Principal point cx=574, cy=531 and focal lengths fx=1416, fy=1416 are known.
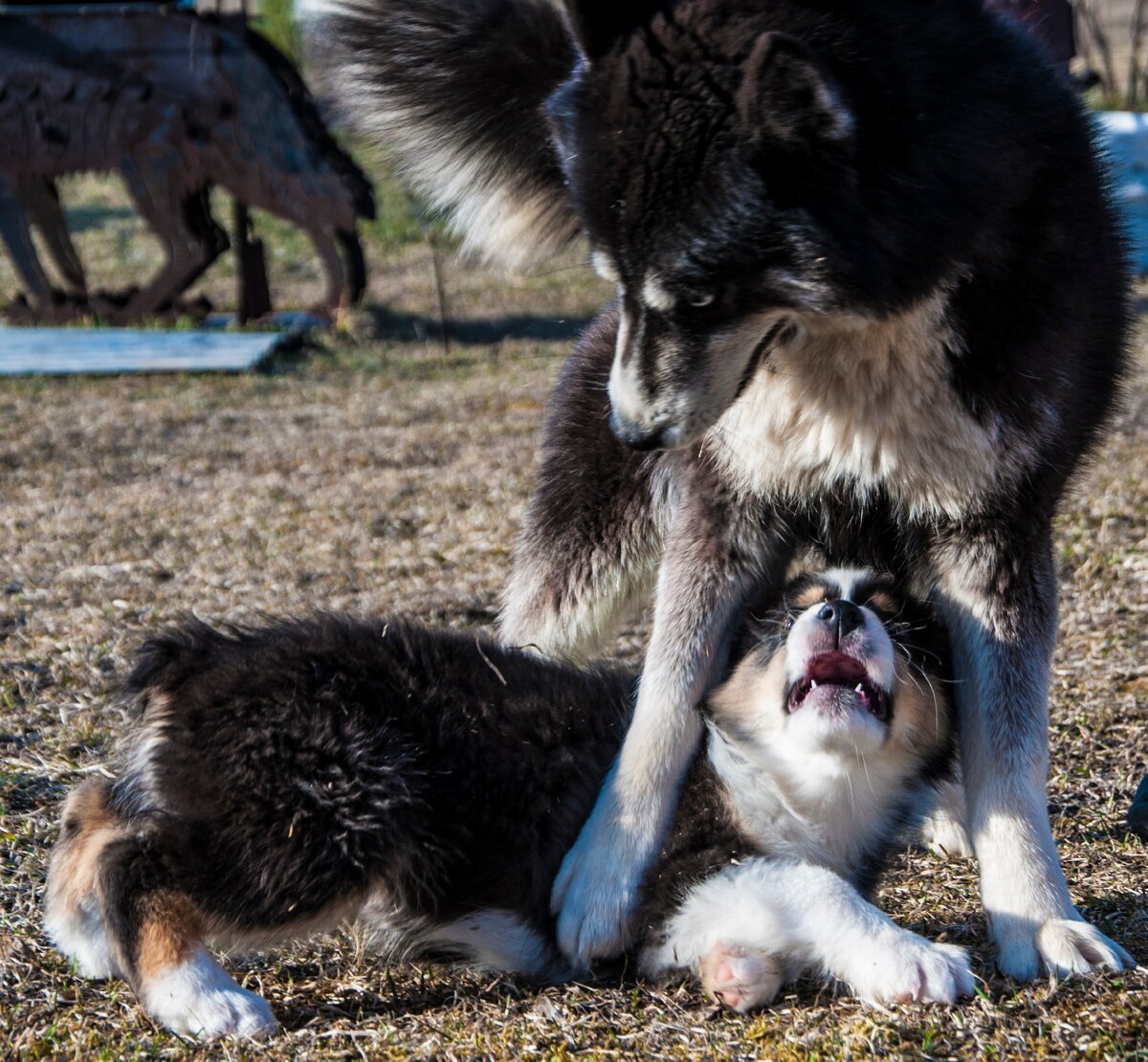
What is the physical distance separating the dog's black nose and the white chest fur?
10.5 inches

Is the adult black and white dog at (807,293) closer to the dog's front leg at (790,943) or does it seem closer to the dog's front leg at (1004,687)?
the dog's front leg at (1004,687)

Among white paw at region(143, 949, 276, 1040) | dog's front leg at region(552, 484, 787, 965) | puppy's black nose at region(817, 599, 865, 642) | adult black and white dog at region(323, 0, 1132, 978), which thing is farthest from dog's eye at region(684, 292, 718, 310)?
white paw at region(143, 949, 276, 1040)

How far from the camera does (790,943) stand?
269 cm

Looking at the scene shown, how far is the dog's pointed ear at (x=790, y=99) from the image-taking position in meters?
2.40

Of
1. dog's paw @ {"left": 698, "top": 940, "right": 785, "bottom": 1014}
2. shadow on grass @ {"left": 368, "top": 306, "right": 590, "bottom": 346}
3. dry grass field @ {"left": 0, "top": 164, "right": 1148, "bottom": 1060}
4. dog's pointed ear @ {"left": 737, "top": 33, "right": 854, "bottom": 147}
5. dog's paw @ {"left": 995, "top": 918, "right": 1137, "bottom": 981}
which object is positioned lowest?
shadow on grass @ {"left": 368, "top": 306, "right": 590, "bottom": 346}

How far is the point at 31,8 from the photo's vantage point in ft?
31.7

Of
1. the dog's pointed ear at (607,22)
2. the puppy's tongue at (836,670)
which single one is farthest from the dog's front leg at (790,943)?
the dog's pointed ear at (607,22)

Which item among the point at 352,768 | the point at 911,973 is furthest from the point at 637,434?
the point at 911,973

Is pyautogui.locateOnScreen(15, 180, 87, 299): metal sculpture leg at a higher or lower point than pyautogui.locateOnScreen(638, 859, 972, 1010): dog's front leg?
lower

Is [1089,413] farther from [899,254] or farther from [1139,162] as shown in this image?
[1139,162]

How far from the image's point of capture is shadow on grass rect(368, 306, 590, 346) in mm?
10070

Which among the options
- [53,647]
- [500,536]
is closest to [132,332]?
[500,536]

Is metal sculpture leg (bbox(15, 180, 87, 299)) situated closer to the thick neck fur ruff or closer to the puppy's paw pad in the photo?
the thick neck fur ruff

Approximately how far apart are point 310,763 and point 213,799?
0.20m
